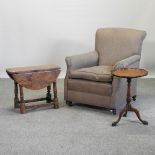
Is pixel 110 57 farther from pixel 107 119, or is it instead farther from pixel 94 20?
pixel 94 20

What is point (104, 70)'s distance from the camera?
146 inches

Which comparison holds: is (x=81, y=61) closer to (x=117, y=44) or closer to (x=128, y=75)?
(x=117, y=44)

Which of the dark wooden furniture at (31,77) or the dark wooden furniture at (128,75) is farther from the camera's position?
the dark wooden furniture at (31,77)

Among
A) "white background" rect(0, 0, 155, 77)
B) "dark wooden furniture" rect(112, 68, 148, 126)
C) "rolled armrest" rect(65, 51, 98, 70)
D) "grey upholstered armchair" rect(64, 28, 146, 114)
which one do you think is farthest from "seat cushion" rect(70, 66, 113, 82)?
"white background" rect(0, 0, 155, 77)

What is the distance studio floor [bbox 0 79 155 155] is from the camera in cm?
267

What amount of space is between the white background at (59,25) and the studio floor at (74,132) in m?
1.68

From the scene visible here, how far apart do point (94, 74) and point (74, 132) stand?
848 millimetres

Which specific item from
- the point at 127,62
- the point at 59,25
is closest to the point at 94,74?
the point at 127,62

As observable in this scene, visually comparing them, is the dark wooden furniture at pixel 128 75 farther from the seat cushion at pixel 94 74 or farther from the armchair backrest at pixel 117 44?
the armchair backrest at pixel 117 44

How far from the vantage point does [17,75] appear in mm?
3525

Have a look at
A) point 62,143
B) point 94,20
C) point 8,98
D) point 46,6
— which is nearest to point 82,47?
point 94,20

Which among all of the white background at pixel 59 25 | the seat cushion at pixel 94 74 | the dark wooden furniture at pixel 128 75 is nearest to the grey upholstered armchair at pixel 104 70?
the seat cushion at pixel 94 74

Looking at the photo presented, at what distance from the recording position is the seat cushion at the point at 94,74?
3.54 metres

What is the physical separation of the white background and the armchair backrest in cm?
117
